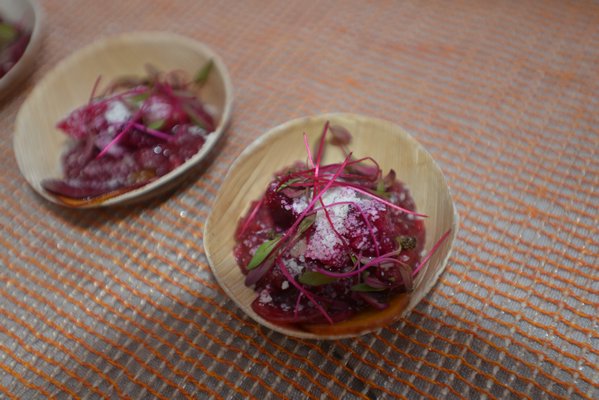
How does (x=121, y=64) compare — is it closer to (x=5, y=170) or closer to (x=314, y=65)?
(x=5, y=170)

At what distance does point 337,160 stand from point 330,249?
0.97 ft

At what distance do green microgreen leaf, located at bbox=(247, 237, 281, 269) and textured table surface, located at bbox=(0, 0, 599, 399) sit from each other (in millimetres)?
132

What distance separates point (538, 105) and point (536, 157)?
0.17m

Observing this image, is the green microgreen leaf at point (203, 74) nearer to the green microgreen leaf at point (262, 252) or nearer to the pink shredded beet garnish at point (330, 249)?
the pink shredded beet garnish at point (330, 249)

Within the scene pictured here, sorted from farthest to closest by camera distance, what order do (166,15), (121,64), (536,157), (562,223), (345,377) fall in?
(166,15) → (121,64) → (536,157) → (562,223) → (345,377)

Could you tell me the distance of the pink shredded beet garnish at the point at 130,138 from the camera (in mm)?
1098

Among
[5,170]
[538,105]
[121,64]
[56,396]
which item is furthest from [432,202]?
[5,170]

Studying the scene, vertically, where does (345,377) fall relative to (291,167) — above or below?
below

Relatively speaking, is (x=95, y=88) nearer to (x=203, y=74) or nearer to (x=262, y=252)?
(x=203, y=74)

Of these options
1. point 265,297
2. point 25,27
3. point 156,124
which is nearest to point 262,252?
point 265,297

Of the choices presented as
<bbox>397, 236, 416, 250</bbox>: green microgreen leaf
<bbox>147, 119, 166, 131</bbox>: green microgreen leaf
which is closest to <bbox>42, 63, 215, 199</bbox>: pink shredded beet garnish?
<bbox>147, 119, 166, 131</bbox>: green microgreen leaf

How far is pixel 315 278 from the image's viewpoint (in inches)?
32.4

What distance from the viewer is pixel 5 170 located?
1.24 metres

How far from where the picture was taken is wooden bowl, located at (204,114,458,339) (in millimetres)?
807
